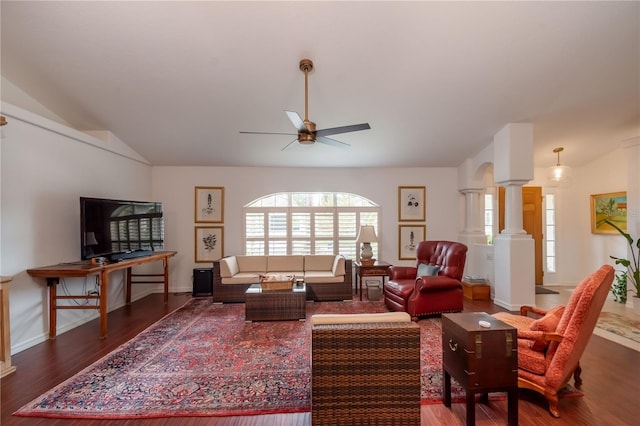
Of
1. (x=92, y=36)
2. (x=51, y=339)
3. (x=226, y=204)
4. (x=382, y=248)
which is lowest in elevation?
(x=51, y=339)

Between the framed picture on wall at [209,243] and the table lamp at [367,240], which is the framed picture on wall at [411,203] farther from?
the framed picture on wall at [209,243]

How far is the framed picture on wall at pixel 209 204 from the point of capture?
5.89 meters

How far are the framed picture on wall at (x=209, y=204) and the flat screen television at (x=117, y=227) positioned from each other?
2.83 ft

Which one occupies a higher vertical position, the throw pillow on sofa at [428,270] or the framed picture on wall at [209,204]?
the framed picture on wall at [209,204]

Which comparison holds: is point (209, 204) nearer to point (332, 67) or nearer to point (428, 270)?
point (332, 67)

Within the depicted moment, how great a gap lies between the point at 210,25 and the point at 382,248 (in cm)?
470

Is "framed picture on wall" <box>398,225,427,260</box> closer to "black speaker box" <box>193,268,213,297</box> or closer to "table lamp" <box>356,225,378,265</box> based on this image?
"table lamp" <box>356,225,378,265</box>

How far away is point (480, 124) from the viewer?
4520 millimetres

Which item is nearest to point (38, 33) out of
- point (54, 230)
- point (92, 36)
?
point (92, 36)

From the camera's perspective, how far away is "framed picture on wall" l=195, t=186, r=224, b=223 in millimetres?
5891

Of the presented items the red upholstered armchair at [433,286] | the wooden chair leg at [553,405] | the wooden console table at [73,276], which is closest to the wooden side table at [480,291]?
the red upholstered armchair at [433,286]

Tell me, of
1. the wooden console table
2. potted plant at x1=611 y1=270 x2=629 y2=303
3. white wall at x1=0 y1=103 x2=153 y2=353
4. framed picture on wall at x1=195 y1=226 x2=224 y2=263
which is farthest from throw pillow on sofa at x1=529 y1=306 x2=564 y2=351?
framed picture on wall at x1=195 y1=226 x2=224 y2=263

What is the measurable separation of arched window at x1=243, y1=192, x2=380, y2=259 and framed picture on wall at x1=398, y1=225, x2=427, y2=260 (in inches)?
20.0

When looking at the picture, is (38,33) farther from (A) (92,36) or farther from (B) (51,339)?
(B) (51,339)
